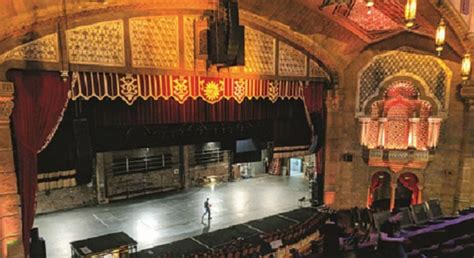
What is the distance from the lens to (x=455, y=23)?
7719mm

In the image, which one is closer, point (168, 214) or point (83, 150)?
point (83, 150)

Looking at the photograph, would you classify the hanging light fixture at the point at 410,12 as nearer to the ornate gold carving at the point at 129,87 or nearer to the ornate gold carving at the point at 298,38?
the ornate gold carving at the point at 298,38

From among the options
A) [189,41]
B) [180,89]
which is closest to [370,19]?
[189,41]

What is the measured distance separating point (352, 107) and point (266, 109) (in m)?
2.90

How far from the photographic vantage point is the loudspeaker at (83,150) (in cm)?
697

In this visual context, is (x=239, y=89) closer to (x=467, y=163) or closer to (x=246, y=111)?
(x=246, y=111)

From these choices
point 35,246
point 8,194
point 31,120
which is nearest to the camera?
point 8,194

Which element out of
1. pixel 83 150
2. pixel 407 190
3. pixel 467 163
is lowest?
pixel 407 190

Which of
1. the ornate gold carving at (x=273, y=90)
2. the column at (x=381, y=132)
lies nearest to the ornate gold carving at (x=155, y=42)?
the ornate gold carving at (x=273, y=90)

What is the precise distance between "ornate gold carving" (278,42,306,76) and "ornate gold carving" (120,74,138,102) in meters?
4.19

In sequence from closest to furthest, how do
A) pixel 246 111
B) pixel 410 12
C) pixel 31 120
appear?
pixel 410 12 → pixel 31 120 → pixel 246 111

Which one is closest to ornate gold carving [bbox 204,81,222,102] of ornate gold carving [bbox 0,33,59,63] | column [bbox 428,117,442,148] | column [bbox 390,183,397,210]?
ornate gold carving [bbox 0,33,59,63]

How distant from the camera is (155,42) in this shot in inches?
295

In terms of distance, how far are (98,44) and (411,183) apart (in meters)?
10.1
